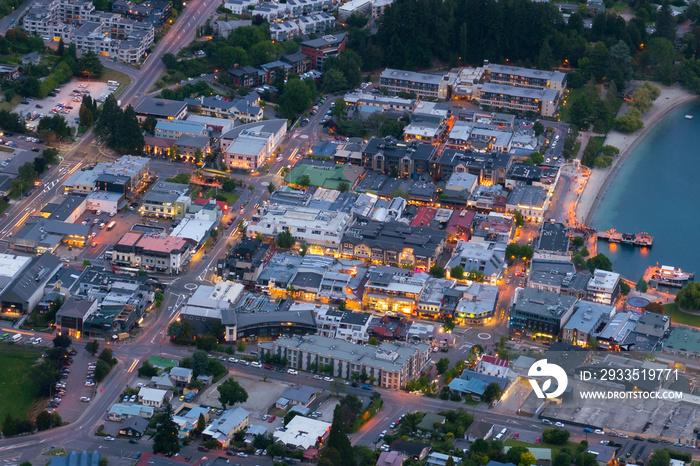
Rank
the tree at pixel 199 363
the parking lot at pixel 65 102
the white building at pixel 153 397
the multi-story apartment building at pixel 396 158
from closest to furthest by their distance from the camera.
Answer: the white building at pixel 153 397, the tree at pixel 199 363, the multi-story apartment building at pixel 396 158, the parking lot at pixel 65 102

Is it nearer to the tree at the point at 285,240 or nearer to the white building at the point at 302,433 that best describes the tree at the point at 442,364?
the white building at the point at 302,433

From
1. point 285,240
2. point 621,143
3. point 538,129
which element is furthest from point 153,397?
point 621,143

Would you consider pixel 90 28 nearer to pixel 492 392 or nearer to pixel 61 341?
pixel 61 341

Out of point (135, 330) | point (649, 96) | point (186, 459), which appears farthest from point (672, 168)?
point (186, 459)

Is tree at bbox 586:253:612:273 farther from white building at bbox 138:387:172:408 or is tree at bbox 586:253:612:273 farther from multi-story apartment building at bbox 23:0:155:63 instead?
multi-story apartment building at bbox 23:0:155:63

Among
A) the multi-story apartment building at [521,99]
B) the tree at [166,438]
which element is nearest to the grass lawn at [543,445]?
the tree at [166,438]

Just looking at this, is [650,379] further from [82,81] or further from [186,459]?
[82,81]
